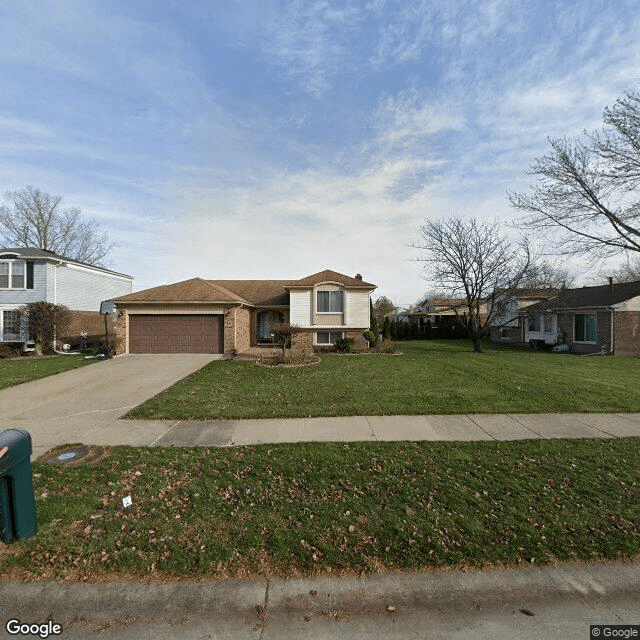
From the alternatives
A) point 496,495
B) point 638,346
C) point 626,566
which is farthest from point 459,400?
point 638,346

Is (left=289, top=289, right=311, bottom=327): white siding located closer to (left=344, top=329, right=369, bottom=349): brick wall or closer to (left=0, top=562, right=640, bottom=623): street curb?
(left=344, top=329, right=369, bottom=349): brick wall

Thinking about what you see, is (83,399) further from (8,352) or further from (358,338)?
(8,352)

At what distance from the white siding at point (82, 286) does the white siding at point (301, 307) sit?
13.6 metres

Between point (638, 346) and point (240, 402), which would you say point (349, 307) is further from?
point (638, 346)

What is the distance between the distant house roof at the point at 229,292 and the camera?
1694 centimetres

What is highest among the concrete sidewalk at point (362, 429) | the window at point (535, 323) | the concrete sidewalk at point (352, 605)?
the window at point (535, 323)

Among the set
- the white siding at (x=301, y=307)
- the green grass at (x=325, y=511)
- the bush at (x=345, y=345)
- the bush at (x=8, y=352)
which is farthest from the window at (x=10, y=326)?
the green grass at (x=325, y=511)

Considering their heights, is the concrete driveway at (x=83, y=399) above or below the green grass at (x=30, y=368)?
below

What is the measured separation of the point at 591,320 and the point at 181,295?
2461 cm

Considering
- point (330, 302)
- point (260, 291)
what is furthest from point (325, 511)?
point (260, 291)

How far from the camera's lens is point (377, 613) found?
249 cm

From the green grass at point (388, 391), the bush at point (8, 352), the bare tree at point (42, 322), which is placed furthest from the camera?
the bare tree at point (42, 322)

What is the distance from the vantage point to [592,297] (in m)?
22.3

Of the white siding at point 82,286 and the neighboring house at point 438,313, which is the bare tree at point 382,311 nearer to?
the neighboring house at point 438,313
